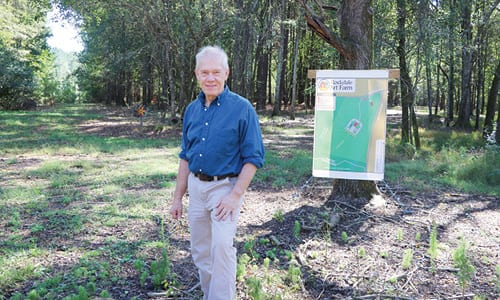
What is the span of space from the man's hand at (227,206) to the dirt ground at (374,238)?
3.57 ft

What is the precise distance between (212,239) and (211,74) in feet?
3.71

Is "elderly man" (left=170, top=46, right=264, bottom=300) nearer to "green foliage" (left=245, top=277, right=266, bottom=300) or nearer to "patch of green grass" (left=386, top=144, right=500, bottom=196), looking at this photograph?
"green foliage" (left=245, top=277, right=266, bottom=300)

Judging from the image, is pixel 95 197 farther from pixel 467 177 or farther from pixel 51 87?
pixel 51 87

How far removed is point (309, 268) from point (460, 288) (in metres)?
1.37

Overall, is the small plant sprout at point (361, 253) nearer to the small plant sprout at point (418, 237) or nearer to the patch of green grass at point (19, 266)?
the small plant sprout at point (418, 237)

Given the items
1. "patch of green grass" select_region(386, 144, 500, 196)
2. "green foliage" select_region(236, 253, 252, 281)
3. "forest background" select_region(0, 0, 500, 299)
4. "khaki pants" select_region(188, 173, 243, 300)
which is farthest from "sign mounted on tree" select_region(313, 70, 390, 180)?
"khaki pants" select_region(188, 173, 243, 300)

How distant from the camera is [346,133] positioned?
623cm

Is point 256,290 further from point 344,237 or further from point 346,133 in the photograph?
point 346,133

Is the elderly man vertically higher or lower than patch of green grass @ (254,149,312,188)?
higher

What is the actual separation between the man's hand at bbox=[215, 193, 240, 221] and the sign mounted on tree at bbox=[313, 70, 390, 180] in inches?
141

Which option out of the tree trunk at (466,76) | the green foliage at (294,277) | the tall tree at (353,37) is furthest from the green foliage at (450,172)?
the tree trunk at (466,76)

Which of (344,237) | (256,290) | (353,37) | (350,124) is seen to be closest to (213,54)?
(256,290)

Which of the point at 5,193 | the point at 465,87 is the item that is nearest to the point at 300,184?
the point at 5,193

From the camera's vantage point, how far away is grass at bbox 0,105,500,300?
3.72 meters
